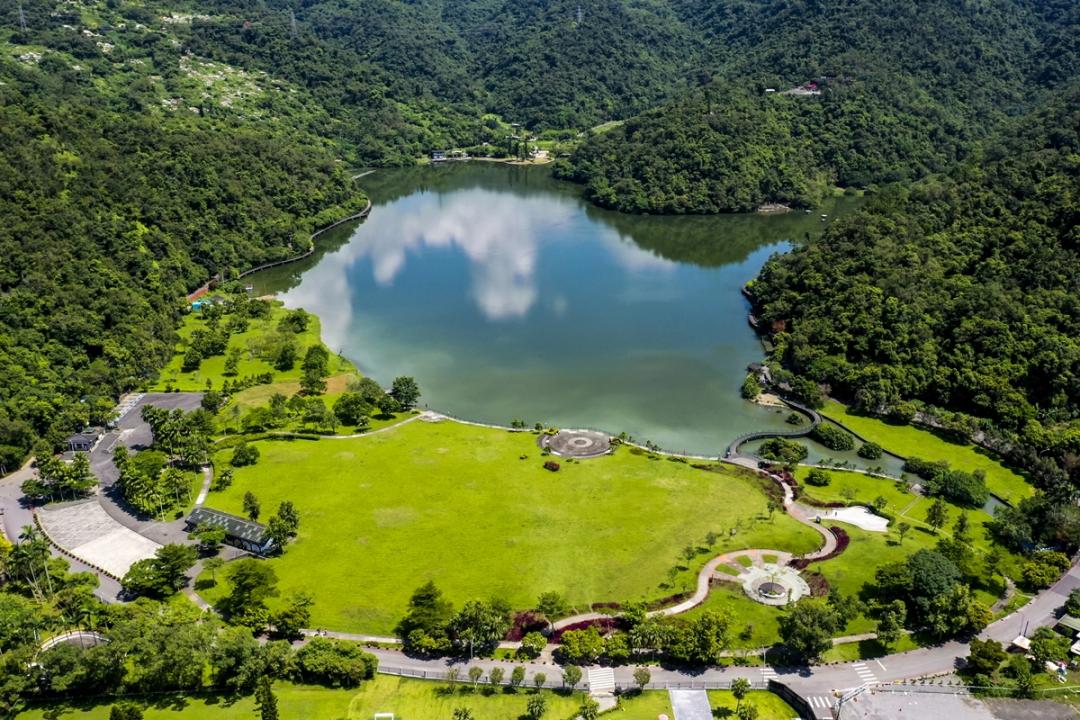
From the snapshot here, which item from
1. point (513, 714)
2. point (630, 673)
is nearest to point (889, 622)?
point (630, 673)

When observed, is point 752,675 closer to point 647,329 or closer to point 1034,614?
point 1034,614

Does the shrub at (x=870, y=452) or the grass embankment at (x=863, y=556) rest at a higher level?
the shrub at (x=870, y=452)

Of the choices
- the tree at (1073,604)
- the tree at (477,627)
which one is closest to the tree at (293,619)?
the tree at (477,627)

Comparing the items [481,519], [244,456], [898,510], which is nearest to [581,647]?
[481,519]

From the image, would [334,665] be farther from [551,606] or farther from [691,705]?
[691,705]

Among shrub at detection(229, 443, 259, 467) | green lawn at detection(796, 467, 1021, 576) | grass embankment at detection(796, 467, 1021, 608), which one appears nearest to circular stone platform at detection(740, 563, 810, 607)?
grass embankment at detection(796, 467, 1021, 608)

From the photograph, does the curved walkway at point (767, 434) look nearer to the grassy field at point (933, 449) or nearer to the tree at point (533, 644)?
the grassy field at point (933, 449)
